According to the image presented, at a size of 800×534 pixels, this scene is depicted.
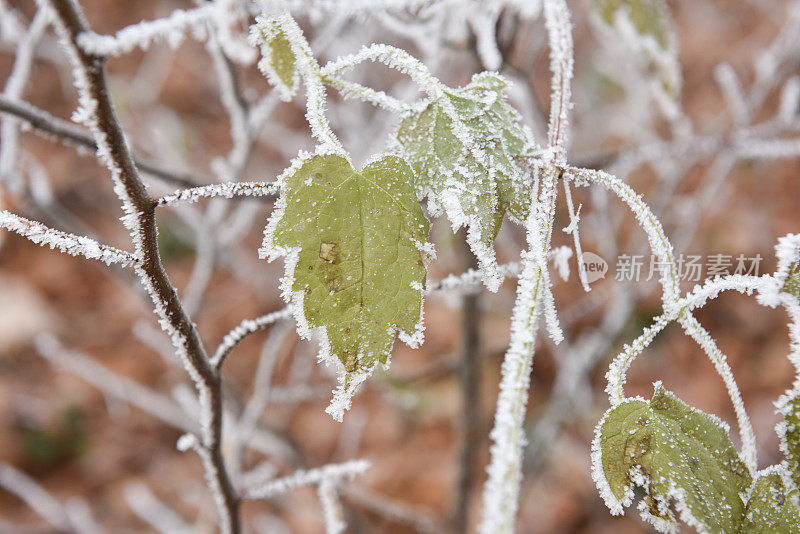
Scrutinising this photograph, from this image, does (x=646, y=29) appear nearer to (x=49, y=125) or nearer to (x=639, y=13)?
(x=639, y=13)

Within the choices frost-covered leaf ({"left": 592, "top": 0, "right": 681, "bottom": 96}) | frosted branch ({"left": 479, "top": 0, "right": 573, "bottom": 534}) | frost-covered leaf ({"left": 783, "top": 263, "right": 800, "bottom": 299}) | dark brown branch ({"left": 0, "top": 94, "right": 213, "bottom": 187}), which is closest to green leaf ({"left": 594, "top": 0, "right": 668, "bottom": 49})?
frost-covered leaf ({"left": 592, "top": 0, "right": 681, "bottom": 96})

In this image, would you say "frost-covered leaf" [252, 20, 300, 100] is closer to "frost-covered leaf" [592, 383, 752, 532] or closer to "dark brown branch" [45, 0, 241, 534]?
"dark brown branch" [45, 0, 241, 534]

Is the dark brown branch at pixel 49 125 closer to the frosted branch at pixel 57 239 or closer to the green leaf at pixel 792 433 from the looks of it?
the frosted branch at pixel 57 239

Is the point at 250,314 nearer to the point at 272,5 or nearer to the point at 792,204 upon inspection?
the point at 272,5

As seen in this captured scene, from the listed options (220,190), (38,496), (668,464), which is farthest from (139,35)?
(38,496)

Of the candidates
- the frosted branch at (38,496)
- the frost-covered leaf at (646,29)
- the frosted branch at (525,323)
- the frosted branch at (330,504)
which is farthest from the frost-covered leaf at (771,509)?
the frosted branch at (38,496)
